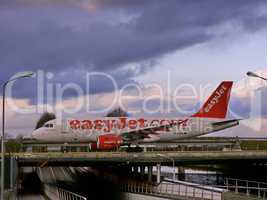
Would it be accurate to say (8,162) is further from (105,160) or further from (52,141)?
(52,141)

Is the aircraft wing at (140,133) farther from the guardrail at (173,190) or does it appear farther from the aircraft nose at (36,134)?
the aircraft nose at (36,134)

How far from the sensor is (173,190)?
5422 cm

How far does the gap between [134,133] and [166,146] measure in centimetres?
1106

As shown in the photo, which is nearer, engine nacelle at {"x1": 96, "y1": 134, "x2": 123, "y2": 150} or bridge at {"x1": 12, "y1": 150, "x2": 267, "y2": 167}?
bridge at {"x1": 12, "y1": 150, "x2": 267, "y2": 167}

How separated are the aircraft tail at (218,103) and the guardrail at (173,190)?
19893 mm

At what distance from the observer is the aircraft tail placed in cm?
8038

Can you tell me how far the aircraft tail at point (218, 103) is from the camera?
80.4 m

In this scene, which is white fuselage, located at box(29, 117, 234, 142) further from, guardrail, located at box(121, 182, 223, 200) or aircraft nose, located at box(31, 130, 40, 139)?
guardrail, located at box(121, 182, 223, 200)

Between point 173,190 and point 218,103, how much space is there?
30.3 metres

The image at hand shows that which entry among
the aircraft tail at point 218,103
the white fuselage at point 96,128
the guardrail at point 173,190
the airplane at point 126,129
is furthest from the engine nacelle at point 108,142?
the aircraft tail at point 218,103

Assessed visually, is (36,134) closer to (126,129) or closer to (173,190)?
(126,129)

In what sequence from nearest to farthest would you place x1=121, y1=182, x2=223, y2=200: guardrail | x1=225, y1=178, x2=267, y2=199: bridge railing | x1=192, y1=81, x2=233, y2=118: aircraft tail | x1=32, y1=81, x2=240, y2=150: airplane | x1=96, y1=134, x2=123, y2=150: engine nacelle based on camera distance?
x1=225, y1=178, x2=267, y2=199: bridge railing → x1=121, y1=182, x2=223, y2=200: guardrail → x1=96, y1=134, x2=123, y2=150: engine nacelle → x1=32, y1=81, x2=240, y2=150: airplane → x1=192, y1=81, x2=233, y2=118: aircraft tail

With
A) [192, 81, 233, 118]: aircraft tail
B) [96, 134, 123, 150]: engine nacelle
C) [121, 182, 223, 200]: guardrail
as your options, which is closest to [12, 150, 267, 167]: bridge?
[121, 182, 223, 200]: guardrail

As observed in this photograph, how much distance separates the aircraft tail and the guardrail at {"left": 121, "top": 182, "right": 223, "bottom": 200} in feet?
65.3
